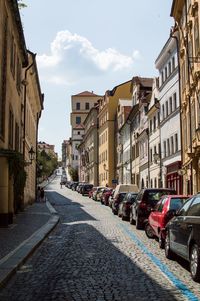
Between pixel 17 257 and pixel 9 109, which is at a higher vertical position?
pixel 9 109

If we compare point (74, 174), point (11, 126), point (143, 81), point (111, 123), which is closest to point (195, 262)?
point (11, 126)

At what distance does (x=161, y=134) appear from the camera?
40312mm

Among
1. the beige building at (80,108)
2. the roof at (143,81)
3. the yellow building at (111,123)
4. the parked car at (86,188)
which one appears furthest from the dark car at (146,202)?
the beige building at (80,108)

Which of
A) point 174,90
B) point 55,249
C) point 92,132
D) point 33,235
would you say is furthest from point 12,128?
point 92,132

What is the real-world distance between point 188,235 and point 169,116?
28.3 metres

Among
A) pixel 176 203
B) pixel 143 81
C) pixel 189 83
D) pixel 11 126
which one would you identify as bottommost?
pixel 176 203

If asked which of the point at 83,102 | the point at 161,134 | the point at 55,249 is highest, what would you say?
the point at 83,102

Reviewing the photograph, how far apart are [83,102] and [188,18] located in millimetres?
110695

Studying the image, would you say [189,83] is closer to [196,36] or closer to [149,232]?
[196,36]

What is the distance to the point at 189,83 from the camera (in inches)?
1176

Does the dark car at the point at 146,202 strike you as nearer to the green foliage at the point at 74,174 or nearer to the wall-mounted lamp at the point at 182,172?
the wall-mounted lamp at the point at 182,172

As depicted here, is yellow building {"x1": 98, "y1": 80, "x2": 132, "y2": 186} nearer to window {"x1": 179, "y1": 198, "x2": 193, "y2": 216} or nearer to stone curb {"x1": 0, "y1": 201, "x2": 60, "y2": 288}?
stone curb {"x1": 0, "y1": 201, "x2": 60, "y2": 288}

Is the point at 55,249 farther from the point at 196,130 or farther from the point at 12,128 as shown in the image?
the point at 196,130

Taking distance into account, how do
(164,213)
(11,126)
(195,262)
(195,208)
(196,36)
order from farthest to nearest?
(196,36) < (11,126) < (164,213) < (195,208) < (195,262)
